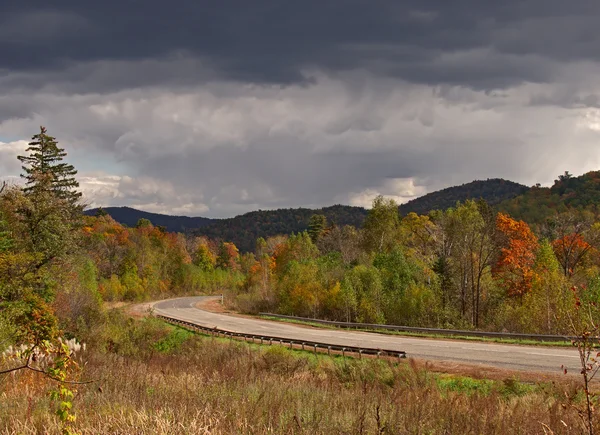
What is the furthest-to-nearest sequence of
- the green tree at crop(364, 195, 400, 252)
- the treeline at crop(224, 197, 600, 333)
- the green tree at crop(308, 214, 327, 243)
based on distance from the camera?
the green tree at crop(308, 214, 327, 243), the green tree at crop(364, 195, 400, 252), the treeline at crop(224, 197, 600, 333)

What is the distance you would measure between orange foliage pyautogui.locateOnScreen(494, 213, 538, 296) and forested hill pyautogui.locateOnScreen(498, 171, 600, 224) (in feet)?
152

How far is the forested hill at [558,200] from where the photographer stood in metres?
104

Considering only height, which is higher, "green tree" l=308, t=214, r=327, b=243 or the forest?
"green tree" l=308, t=214, r=327, b=243

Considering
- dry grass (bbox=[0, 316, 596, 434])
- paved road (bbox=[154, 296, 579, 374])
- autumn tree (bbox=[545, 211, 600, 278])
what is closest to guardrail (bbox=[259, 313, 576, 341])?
paved road (bbox=[154, 296, 579, 374])

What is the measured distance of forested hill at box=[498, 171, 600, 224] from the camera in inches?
4112

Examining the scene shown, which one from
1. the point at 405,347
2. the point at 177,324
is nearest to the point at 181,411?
the point at 405,347

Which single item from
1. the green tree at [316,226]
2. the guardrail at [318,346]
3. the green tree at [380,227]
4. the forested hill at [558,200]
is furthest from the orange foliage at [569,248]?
the green tree at [316,226]

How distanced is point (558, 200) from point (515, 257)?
80.3m

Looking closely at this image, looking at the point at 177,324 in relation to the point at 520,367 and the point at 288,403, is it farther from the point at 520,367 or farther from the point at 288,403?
the point at 288,403

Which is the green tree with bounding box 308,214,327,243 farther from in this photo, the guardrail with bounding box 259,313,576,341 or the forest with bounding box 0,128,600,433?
the guardrail with bounding box 259,313,576,341

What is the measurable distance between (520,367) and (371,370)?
774 cm

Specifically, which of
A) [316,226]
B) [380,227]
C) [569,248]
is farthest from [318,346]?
[316,226]

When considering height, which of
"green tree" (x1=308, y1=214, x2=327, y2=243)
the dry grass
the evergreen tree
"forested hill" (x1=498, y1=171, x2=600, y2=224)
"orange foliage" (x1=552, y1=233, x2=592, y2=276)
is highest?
"forested hill" (x1=498, y1=171, x2=600, y2=224)

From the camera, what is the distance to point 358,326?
124 ft
